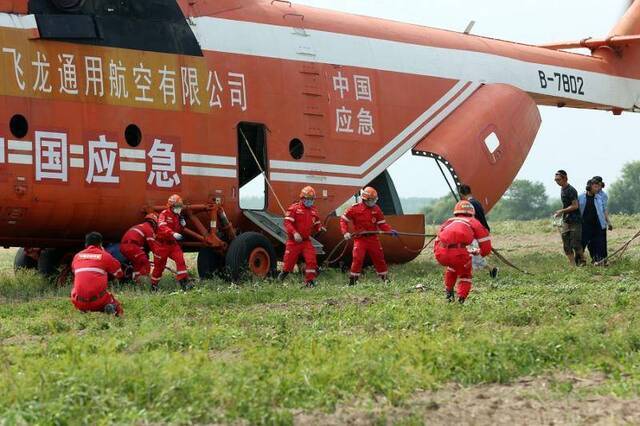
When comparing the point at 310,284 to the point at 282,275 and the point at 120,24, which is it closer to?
the point at 282,275

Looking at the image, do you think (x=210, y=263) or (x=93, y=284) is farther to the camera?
(x=210, y=263)

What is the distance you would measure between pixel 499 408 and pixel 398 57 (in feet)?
45.6

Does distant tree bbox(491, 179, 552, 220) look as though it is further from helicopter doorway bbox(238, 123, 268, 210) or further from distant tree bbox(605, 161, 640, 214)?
helicopter doorway bbox(238, 123, 268, 210)

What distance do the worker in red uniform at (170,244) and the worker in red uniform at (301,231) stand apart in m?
1.82

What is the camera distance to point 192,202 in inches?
745

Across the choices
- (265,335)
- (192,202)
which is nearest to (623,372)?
(265,335)

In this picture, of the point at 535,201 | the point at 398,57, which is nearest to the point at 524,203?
the point at 535,201

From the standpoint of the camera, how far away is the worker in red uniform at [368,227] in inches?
755

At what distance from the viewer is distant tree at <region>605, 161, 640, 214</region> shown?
8962cm

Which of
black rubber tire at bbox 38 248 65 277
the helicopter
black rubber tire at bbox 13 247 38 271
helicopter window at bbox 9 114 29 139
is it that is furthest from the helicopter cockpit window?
black rubber tire at bbox 13 247 38 271

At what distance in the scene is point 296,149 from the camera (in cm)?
2041

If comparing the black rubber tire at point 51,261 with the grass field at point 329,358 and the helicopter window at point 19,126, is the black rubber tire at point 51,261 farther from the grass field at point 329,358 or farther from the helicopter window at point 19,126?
the helicopter window at point 19,126

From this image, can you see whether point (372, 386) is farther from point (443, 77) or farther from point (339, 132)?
point (443, 77)

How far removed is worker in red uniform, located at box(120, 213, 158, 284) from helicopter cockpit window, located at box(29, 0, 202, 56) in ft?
9.20
